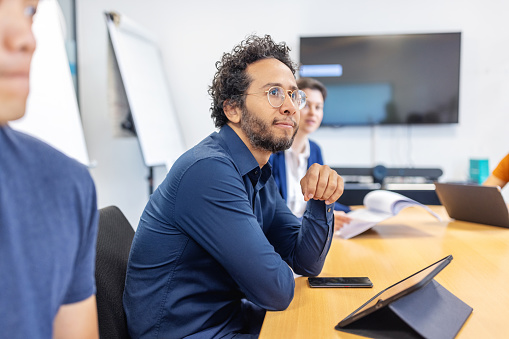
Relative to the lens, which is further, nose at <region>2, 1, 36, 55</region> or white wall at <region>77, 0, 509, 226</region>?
white wall at <region>77, 0, 509, 226</region>

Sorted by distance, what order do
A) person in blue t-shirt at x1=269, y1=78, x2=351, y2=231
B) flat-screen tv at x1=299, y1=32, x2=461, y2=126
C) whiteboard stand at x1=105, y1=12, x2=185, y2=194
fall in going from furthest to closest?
flat-screen tv at x1=299, y1=32, x2=461, y2=126 → whiteboard stand at x1=105, y1=12, x2=185, y2=194 → person in blue t-shirt at x1=269, y1=78, x2=351, y2=231

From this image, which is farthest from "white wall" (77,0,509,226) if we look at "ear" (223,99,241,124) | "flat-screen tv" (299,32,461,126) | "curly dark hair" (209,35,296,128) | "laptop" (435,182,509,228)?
"ear" (223,99,241,124)

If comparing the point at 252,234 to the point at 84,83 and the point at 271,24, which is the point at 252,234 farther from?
the point at 84,83

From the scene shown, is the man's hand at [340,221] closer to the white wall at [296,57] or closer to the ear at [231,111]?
the ear at [231,111]

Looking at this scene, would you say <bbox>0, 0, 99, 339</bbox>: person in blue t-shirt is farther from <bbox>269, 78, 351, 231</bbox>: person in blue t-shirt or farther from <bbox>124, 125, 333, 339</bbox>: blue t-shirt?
<bbox>269, 78, 351, 231</bbox>: person in blue t-shirt

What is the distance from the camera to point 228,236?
101cm

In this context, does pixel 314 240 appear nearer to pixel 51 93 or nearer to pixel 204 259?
pixel 204 259

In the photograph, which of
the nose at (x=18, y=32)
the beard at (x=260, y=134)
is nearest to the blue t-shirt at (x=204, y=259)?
the beard at (x=260, y=134)

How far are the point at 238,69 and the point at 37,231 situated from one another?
1.04m

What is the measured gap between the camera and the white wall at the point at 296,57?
372 centimetres

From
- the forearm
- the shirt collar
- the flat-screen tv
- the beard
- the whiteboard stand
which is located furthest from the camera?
the flat-screen tv

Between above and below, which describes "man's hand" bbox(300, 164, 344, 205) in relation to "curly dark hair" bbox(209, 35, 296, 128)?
below

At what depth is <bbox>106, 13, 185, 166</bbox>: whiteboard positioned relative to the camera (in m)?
3.22

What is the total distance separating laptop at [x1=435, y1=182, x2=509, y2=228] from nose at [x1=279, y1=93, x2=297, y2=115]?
0.87 m
